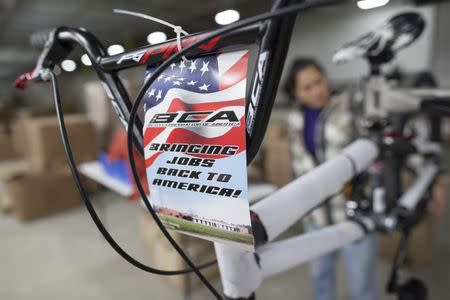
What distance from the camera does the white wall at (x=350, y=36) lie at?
345 cm

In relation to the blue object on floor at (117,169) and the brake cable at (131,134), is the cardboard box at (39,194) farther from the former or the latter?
the brake cable at (131,134)

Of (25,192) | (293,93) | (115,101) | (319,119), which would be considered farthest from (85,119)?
(115,101)

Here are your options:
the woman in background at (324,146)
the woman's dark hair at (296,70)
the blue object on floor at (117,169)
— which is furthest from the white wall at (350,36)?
the blue object on floor at (117,169)

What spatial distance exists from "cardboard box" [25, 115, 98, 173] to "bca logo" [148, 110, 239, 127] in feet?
8.33

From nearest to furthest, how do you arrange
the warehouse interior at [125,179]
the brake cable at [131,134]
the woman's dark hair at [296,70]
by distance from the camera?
the brake cable at [131,134]
the warehouse interior at [125,179]
the woman's dark hair at [296,70]

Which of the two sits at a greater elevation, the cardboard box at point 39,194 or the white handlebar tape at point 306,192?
the white handlebar tape at point 306,192

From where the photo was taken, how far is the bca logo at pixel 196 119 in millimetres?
259

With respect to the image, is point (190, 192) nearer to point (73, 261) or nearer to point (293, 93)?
point (293, 93)

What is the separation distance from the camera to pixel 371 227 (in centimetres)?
60

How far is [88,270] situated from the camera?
6.14 ft

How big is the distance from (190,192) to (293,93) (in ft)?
3.75

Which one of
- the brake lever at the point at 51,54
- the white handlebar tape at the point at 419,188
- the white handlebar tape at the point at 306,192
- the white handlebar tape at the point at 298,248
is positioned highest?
the brake lever at the point at 51,54

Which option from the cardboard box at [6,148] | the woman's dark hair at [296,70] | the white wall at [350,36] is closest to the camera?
the woman's dark hair at [296,70]

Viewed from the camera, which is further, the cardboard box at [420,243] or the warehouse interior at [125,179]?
the cardboard box at [420,243]
